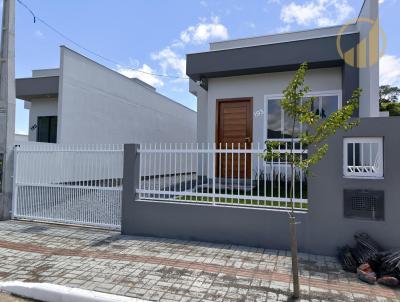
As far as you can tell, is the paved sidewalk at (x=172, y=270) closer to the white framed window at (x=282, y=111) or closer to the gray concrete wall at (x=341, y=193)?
the gray concrete wall at (x=341, y=193)

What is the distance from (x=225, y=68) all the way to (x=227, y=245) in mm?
5397

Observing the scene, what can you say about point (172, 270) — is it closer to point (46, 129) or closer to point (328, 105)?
point (328, 105)

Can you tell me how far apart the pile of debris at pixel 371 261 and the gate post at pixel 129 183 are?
13.1ft

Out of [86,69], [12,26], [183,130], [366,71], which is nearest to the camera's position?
[366,71]

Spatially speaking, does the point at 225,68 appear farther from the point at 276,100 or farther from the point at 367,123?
the point at 367,123

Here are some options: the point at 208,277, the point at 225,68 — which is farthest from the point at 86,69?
the point at 208,277

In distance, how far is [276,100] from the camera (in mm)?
9391

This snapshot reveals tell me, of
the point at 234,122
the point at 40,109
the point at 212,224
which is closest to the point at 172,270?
the point at 212,224

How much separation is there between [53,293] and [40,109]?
12.9 meters

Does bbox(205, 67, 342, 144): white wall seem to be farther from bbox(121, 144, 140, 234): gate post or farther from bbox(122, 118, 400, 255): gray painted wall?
bbox(122, 118, 400, 255): gray painted wall

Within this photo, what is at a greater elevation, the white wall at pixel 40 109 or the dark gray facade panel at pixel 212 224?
the white wall at pixel 40 109

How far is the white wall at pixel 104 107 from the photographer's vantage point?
38.1ft

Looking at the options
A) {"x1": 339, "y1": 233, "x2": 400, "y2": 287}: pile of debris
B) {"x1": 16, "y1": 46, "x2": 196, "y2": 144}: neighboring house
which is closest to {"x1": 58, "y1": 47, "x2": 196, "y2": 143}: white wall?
{"x1": 16, "y1": 46, "x2": 196, "y2": 144}: neighboring house

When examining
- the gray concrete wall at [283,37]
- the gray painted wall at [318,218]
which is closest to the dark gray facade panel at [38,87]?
the gray concrete wall at [283,37]
